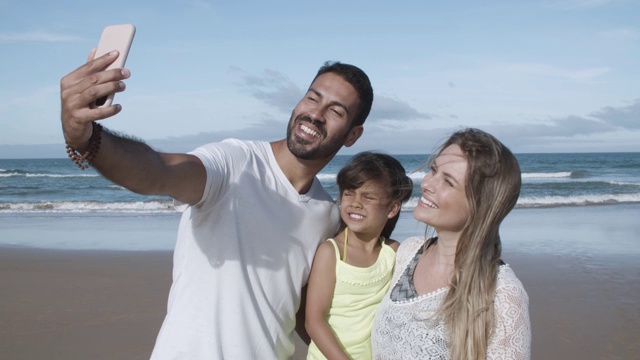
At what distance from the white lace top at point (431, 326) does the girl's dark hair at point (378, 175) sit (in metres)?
0.57

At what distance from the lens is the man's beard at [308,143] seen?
2809 mm

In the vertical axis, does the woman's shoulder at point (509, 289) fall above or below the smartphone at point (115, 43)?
below

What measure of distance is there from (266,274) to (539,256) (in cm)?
795

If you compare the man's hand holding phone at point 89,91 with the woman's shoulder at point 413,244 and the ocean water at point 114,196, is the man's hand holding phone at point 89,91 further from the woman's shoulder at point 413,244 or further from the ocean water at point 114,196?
the ocean water at point 114,196

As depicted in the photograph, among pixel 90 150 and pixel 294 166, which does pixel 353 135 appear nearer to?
pixel 294 166

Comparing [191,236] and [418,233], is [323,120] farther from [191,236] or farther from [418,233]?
[418,233]

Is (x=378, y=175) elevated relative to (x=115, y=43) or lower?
lower

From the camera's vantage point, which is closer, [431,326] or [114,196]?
[431,326]

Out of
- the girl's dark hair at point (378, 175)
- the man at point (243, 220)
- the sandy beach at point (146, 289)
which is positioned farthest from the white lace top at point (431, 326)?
the sandy beach at point (146, 289)

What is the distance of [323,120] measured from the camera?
2.98m

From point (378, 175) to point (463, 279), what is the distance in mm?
1074

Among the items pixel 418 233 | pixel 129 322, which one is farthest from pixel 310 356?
pixel 418 233

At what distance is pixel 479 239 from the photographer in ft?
7.62

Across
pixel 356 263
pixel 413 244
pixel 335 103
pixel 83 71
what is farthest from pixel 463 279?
pixel 83 71
